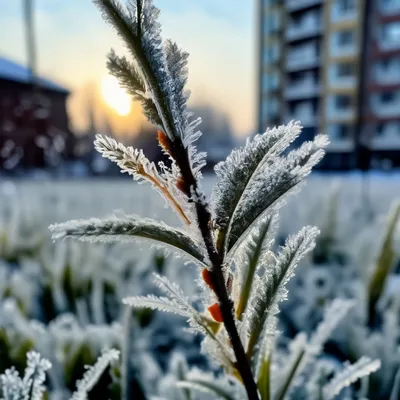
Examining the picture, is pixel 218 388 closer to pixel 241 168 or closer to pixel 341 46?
pixel 241 168

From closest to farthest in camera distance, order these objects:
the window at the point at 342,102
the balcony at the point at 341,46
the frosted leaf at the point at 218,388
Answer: the frosted leaf at the point at 218,388
the balcony at the point at 341,46
the window at the point at 342,102

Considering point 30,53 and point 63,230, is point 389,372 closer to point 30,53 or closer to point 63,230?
point 63,230

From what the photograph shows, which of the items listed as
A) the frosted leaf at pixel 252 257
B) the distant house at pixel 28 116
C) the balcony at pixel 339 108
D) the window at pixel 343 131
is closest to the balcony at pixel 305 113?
the balcony at pixel 339 108

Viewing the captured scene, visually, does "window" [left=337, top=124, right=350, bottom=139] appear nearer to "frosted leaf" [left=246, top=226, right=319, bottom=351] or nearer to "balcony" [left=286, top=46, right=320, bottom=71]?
"balcony" [left=286, top=46, right=320, bottom=71]

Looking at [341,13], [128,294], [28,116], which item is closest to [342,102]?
[341,13]

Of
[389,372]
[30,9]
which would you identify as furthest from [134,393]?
[30,9]

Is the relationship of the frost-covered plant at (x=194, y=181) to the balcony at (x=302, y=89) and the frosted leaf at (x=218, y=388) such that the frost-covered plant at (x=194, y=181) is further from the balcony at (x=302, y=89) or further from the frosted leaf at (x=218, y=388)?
the balcony at (x=302, y=89)
